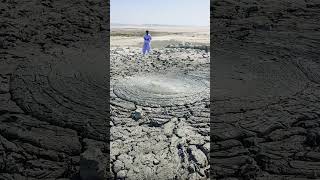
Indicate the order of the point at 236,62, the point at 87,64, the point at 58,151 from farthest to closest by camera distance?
the point at 236,62 → the point at 87,64 → the point at 58,151

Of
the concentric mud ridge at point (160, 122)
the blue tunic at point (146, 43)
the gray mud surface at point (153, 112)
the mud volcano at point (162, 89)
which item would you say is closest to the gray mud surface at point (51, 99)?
the gray mud surface at point (153, 112)

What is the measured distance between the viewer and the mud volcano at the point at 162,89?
463 cm

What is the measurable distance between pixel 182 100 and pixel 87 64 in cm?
198

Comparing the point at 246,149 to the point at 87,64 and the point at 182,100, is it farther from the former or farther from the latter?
the point at 87,64

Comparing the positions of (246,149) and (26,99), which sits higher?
(26,99)

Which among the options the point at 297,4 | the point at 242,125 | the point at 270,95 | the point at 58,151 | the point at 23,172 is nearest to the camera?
the point at 23,172

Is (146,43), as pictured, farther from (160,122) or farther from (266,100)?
(160,122)

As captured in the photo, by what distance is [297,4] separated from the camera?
9.78m

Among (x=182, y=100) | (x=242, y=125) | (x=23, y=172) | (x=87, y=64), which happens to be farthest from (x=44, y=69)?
(x=242, y=125)

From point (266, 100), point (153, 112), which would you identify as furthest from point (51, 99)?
point (266, 100)

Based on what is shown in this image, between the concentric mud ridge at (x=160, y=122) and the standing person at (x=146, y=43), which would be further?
the standing person at (x=146, y=43)

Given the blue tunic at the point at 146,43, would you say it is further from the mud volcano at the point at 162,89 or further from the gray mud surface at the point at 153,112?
the mud volcano at the point at 162,89

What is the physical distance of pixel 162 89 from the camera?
5.07m

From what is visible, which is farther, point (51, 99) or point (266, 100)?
point (266, 100)
